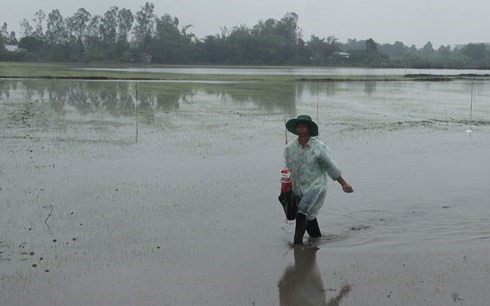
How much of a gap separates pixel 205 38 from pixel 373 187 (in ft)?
349

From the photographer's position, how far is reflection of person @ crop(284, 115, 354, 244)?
6.41 metres

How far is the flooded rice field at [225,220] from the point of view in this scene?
217 inches

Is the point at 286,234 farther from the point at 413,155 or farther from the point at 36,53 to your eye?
the point at 36,53

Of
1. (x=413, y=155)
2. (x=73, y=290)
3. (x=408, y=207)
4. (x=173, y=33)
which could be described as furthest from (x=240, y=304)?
(x=173, y=33)

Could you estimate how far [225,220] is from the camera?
781 cm

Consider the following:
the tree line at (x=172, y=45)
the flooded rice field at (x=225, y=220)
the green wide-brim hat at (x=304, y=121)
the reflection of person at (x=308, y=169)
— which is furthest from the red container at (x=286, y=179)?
the tree line at (x=172, y=45)

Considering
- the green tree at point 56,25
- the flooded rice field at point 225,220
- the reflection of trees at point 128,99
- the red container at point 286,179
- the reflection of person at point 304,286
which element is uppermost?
the green tree at point 56,25

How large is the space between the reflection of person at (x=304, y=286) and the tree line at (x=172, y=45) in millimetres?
87298

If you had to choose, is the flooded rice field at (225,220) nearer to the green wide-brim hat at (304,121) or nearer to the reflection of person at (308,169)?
the reflection of person at (308,169)

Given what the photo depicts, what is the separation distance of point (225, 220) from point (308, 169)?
1.72 m

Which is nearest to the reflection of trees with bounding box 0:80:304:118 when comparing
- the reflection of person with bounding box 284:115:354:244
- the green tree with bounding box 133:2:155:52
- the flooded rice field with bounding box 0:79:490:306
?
the flooded rice field with bounding box 0:79:490:306

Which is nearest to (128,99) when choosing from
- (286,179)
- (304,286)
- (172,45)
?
(286,179)

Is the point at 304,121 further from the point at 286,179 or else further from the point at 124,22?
the point at 124,22

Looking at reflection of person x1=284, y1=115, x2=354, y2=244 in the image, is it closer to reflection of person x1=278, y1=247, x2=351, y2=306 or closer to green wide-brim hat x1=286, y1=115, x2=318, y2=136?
green wide-brim hat x1=286, y1=115, x2=318, y2=136
